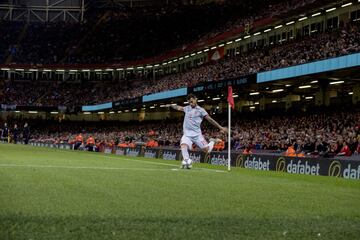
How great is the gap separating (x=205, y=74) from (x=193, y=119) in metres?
45.7

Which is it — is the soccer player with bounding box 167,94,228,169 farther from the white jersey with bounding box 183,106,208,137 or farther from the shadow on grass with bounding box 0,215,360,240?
the shadow on grass with bounding box 0,215,360,240

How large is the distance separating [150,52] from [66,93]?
17631 millimetres

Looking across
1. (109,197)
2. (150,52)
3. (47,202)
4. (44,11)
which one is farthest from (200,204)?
(44,11)

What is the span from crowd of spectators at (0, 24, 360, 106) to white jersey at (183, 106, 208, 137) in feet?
66.9

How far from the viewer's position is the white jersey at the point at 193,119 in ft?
56.2

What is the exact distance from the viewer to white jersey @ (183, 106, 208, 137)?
56.2 ft

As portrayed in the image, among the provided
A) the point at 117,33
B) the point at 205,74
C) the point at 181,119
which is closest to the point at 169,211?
the point at 205,74

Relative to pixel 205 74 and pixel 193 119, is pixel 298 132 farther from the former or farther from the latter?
pixel 205 74

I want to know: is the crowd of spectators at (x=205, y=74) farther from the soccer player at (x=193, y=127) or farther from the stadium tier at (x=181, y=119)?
the soccer player at (x=193, y=127)

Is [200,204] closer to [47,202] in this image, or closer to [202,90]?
[47,202]

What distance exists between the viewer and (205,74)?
62.6 m

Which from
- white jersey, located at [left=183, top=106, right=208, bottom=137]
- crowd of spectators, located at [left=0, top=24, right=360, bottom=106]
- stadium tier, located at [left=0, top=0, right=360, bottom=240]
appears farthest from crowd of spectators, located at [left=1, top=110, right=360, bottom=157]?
white jersey, located at [left=183, top=106, right=208, bottom=137]

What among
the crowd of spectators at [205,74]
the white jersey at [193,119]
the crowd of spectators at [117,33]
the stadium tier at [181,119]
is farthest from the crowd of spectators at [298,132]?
the crowd of spectators at [117,33]

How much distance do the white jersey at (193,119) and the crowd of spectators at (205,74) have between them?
2040 cm
